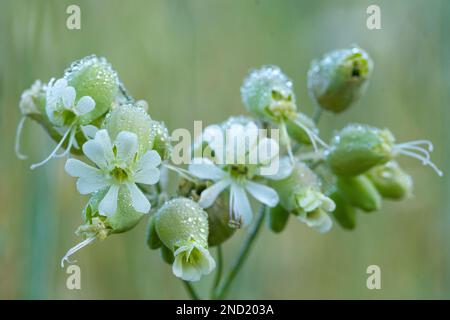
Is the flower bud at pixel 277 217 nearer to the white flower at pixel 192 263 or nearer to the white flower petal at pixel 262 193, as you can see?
the white flower petal at pixel 262 193

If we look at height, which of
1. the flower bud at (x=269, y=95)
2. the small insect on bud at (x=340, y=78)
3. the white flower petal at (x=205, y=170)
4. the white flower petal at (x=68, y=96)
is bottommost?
the white flower petal at (x=205, y=170)

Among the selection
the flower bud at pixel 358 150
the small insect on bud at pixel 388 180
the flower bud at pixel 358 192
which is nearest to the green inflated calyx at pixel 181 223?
the flower bud at pixel 358 150

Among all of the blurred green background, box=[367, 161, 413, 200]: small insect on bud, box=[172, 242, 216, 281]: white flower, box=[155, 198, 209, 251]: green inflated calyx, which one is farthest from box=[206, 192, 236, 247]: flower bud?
the blurred green background

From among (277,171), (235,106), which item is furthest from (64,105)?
(235,106)

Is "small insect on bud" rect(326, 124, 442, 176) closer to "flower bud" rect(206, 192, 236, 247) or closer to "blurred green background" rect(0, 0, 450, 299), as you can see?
"flower bud" rect(206, 192, 236, 247)

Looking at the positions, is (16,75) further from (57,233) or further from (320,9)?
(320,9)

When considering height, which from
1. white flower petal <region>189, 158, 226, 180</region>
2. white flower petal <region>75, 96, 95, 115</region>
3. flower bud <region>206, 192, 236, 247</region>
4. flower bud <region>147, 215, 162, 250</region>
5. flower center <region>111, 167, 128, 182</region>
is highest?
white flower petal <region>75, 96, 95, 115</region>
